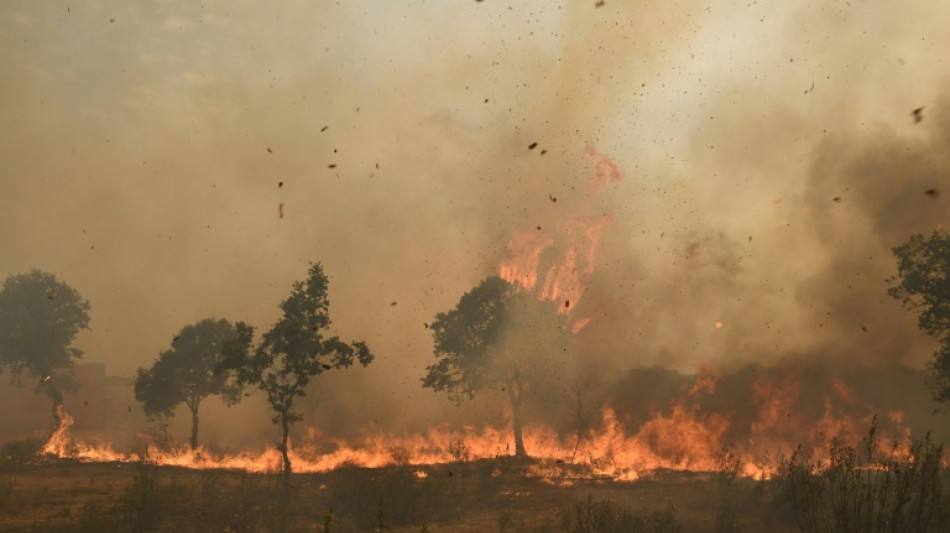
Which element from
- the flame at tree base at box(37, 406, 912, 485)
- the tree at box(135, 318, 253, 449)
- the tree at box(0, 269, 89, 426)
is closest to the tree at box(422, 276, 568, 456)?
the flame at tree base at box(37, 406, 912, 485)

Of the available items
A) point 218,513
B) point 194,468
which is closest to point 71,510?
point 218,513

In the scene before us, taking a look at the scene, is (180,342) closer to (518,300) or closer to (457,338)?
(457,338)

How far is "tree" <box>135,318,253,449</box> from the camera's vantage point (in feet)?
135

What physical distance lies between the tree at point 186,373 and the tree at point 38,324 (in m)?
10.1

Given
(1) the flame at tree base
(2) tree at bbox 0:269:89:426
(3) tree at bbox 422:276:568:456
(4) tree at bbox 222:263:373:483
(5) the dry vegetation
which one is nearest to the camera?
(5) the dry vegetation

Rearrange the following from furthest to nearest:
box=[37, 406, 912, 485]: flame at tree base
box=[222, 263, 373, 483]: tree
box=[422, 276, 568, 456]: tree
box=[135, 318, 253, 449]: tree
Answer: box=[135, 318, 253, 449]: tree → box=[422, 276, 568, 456]: tree → box=[37, 406, 912, 485]: flame at tree base → box=[222, 263, 373, 483]: tree

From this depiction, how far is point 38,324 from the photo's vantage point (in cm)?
4669

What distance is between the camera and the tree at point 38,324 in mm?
46031

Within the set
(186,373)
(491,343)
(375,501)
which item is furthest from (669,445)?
(186,373)

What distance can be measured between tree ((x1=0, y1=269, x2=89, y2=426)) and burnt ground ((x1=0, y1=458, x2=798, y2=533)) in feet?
65.7

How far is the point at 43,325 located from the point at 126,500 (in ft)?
118

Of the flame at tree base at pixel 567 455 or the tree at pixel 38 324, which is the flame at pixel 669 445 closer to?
the flame at tree base at pixel 567 455

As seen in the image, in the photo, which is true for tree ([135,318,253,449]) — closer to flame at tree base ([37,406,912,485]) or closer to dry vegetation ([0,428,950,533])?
flame at tree base ([37,406,912,485])

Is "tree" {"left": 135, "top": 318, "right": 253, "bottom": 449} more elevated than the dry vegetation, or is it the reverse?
"tree" {"left": 135, "top": 318, "right": 253, "bottom": 449}
